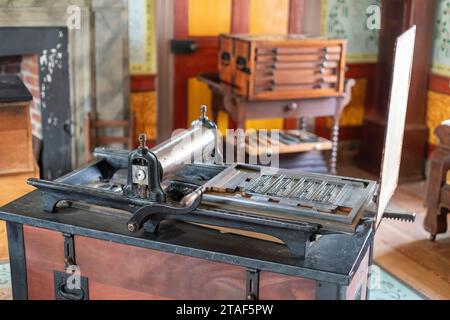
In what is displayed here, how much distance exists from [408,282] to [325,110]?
159 cm

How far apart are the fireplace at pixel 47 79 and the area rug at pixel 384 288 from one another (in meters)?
1.43

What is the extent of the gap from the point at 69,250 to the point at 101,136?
2562 mm

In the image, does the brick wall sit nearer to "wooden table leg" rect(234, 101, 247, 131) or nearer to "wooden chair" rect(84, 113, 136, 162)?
"wooden chair" rect(84, 113, 136, 162)

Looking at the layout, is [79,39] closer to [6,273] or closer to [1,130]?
[1,130]

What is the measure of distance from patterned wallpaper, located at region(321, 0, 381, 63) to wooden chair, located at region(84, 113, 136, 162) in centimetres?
195

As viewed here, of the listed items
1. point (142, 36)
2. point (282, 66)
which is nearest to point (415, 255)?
point (282, 66)

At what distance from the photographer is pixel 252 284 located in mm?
2039

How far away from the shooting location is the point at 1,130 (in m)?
3.57

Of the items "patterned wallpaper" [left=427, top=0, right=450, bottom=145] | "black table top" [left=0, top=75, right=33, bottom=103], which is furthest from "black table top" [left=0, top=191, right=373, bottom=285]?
"patterned wallpaper" [left=427, top=0, right=450, bottom=145]

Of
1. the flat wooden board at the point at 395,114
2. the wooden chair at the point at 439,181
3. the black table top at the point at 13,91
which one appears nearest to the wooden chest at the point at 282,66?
the wooden chair at the point at 439,181

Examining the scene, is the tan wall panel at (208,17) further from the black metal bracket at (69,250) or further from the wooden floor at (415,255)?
the black metal bracket at (69,250)

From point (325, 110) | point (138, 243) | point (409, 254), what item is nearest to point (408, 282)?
point (409, 254)

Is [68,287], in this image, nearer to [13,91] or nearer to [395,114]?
[395,114]

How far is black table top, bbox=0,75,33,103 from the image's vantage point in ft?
11.6
